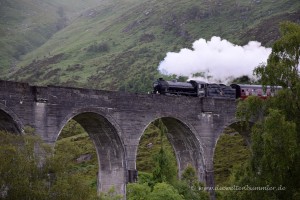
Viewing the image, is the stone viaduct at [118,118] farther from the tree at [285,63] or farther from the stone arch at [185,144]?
the tree at [285,63]

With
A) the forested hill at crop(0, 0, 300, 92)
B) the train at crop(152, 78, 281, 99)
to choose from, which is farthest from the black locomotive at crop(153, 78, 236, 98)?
the forested hill at crop(0, 0, 300, 92)

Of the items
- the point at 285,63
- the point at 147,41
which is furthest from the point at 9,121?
the point at 147,41

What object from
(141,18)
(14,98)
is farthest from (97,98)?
(141,18)

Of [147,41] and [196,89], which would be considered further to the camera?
[147,41]

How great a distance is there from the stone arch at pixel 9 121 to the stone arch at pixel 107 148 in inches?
219

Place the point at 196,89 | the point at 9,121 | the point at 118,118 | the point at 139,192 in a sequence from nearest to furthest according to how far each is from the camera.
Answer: the point at 139,192
the point at 9,121
the point at 118,118
the point at 196,89

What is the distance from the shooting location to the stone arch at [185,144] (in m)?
40.3

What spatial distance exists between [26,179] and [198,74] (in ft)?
176

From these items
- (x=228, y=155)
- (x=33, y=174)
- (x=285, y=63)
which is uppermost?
(x=285, y=63)

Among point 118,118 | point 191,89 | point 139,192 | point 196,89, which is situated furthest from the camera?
point 196,89

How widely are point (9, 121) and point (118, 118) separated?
8.59 m

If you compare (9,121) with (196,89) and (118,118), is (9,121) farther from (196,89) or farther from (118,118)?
(196,89)

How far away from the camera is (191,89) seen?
44.2 m

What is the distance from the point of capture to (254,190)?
21312 millimetres
